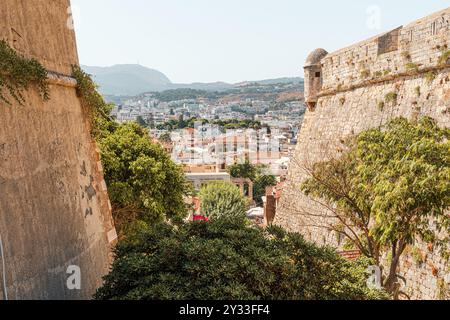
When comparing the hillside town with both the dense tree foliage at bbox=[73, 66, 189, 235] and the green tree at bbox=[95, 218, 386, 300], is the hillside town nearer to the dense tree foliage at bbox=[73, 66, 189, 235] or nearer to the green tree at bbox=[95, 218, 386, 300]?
the green tree at bbox=[95, 218, 386, 300]

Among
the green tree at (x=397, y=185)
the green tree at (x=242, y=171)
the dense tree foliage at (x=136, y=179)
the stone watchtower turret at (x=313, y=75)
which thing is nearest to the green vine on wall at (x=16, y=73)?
the green tree at (x=397, y=185)

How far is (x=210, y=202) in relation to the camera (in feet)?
102

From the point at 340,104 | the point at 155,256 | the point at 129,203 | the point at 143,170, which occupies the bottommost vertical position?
the point at 129,203

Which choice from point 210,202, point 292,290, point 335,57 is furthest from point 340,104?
point 210,202

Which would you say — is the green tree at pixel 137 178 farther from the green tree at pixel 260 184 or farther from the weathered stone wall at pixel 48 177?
the green tree at pixel 260 184

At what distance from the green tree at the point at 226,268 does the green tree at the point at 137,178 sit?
7.72 meters

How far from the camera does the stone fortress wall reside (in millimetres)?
8508

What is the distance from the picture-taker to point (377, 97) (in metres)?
12.0

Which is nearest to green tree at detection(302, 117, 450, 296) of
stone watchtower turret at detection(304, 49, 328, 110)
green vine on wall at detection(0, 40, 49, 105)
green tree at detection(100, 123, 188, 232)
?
green vine on wall at detection(0, 40, 49, 105)

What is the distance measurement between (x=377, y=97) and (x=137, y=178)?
7.27 m

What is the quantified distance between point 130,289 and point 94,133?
363cm

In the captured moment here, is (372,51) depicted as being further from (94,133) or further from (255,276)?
(255,276)

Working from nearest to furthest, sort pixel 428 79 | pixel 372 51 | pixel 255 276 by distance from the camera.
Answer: pixel 255 276
pixel 428 79
pixel 372 51
